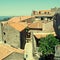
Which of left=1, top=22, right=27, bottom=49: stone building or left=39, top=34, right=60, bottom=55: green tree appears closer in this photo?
left=39, top=34, right=60, bottom=55: green tree

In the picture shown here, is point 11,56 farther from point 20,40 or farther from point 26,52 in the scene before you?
point 20,40

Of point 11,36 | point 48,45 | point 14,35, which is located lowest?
point 48,45

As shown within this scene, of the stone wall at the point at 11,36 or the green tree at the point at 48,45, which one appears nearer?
the green tree at the point at 48,45

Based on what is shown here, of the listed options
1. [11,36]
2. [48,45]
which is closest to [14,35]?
[11,36]

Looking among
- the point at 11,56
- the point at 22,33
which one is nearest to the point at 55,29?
the point at 22,33

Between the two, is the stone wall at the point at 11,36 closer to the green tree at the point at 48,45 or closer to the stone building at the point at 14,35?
the stone building at the point at 14,35

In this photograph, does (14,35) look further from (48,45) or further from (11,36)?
(48,45)

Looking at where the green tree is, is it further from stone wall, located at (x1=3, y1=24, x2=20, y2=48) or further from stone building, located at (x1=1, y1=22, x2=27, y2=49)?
stone wall, located at (x1=3, y1=24, x2=20, y2=48)

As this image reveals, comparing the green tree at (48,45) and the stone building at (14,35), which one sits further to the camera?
the stone building at (14,35)

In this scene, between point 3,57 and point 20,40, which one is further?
point 20,40

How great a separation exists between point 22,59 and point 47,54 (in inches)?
159

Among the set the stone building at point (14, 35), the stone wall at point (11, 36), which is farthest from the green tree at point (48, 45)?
the stone wall at point (11, 36)

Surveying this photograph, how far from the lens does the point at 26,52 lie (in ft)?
132

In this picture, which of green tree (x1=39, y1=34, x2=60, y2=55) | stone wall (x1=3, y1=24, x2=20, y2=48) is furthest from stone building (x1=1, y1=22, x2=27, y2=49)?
green tree (x1=39, y1=34, x2=60, y2=55)
